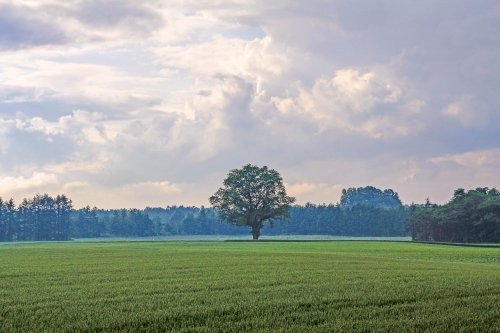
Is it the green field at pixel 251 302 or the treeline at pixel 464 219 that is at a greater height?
the treeline at pixel 464 219

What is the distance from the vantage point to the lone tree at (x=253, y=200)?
134500 mm

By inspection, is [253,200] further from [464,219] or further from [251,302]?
[251,302]

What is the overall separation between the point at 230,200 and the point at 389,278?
341 feet

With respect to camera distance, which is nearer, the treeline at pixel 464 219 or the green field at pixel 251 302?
the green field at pixel 251 302

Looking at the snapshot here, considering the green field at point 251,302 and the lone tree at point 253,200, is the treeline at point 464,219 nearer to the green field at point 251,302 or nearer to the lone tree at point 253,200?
the lone tree at point 253,200

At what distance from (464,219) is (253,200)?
47.9 m

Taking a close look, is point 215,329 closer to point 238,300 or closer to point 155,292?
point 238,300

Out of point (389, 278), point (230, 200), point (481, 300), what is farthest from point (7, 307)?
point (230, 200)

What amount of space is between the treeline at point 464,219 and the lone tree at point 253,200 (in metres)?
41.0

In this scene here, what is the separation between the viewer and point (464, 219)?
5684 inches

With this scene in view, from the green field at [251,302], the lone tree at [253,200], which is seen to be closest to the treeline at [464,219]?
the lone tree at [253,200]

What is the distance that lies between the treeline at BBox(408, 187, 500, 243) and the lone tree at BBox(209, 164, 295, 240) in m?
41.0

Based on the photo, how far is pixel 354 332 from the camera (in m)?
16.4

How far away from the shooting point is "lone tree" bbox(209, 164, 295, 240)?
134 meters
